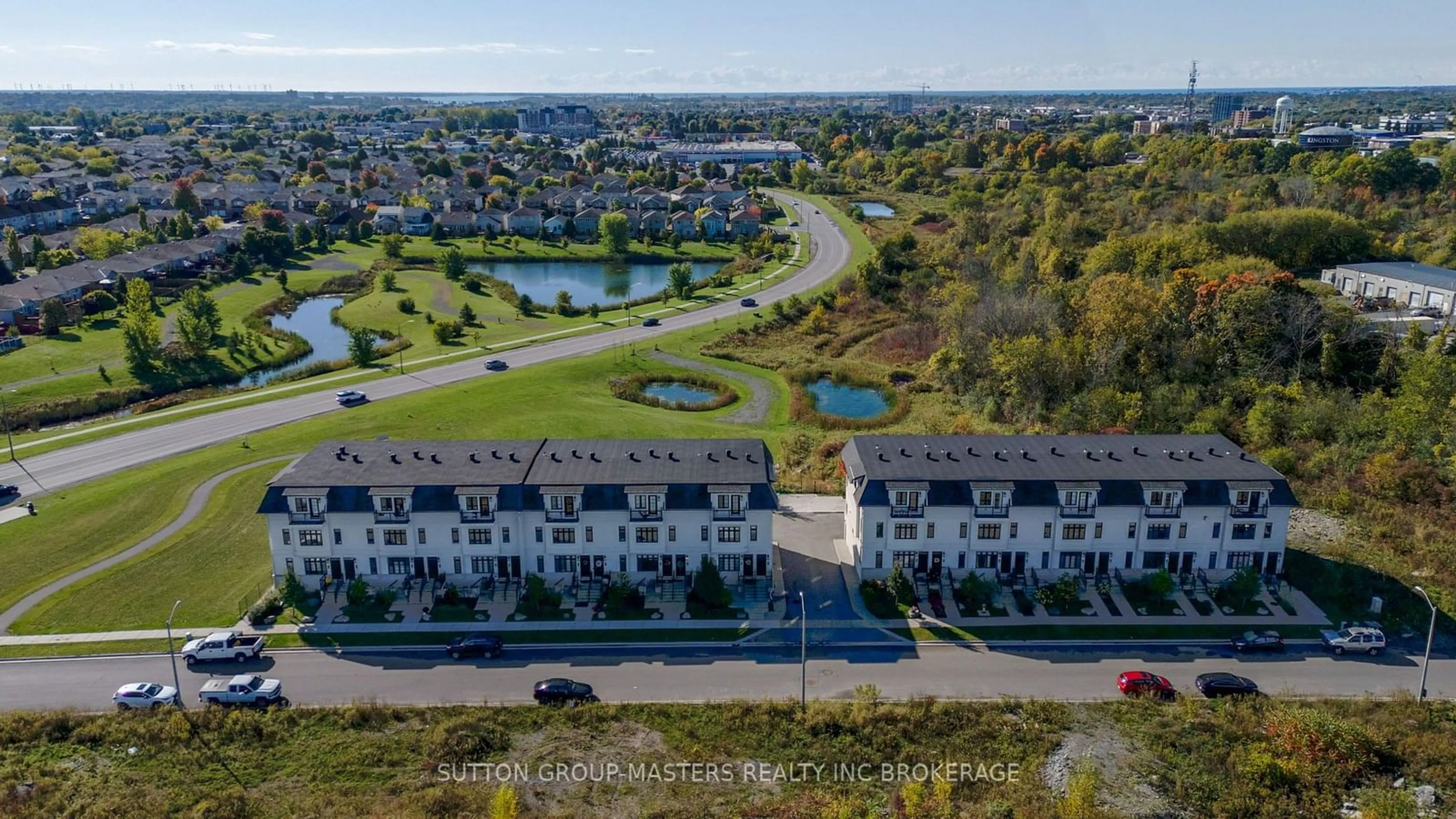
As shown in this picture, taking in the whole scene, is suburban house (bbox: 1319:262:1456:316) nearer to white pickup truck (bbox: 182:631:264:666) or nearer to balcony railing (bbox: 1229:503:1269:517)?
balcony railing (bbox: 1229:503:1269:517)

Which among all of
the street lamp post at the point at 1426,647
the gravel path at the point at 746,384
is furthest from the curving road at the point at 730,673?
the gravel path at the point at 746,384

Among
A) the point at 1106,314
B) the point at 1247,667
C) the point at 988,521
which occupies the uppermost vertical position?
the point at 1106,314

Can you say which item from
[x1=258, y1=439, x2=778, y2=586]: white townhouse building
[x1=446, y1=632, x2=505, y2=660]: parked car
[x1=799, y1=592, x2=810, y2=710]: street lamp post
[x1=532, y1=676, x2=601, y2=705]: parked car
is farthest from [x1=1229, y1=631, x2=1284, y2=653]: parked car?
[x1=446, y1=632, x2=505, y2=660]: parked car

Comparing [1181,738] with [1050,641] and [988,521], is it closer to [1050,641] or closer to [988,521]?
[1050,641]

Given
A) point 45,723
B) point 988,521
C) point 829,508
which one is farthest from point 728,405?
point 45,723

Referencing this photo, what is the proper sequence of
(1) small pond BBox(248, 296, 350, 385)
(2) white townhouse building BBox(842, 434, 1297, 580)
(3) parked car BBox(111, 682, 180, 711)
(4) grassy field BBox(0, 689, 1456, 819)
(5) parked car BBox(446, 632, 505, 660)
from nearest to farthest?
1. (4) grassy field BBox(0, 689, 1456, 819)
2. (3) parked car BBox(111, 682, 180, 711)
3. (5) parked car BBox(446, 632, 505, 660)
4. (2) white townhouse building BBox(842, 434, 1297, 580)
5. (1) small pond BBox(248, 296, 350, 385)

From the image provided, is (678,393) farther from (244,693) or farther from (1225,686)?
(1225,686)
